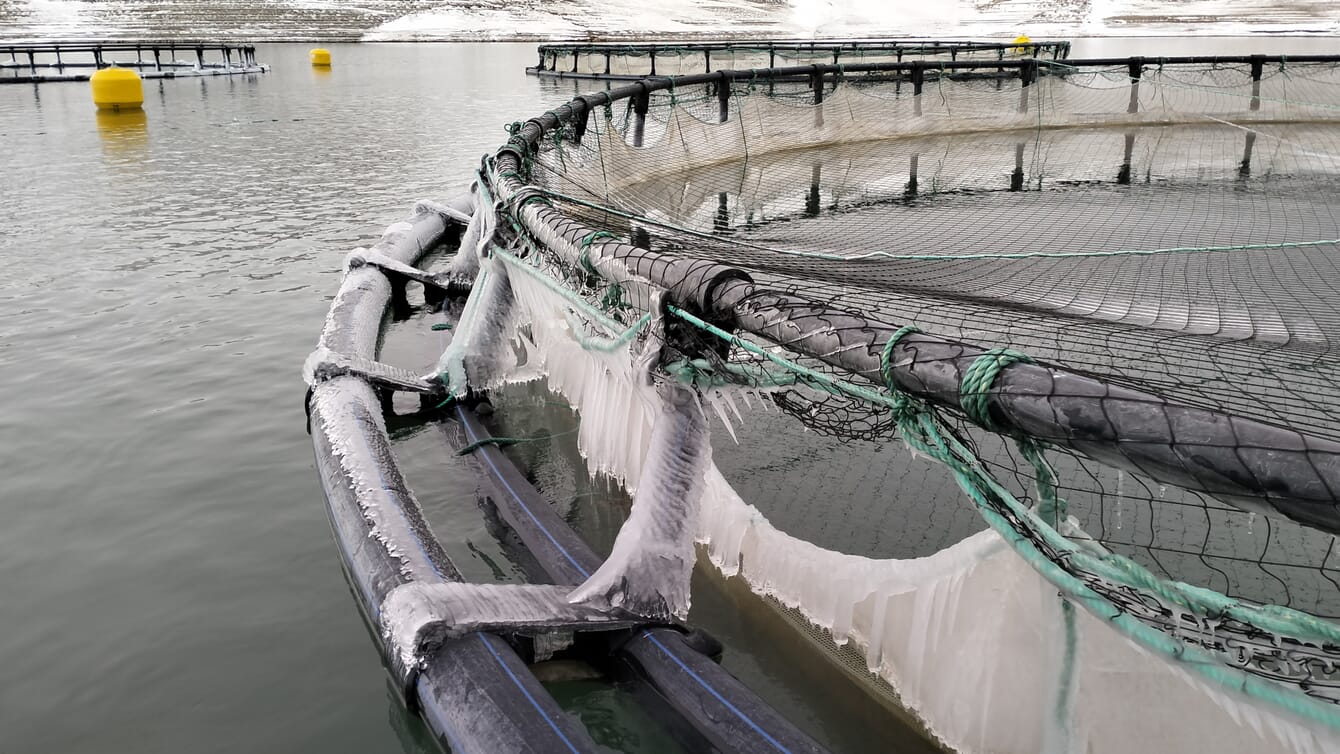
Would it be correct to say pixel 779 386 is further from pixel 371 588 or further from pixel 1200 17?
pixel 1200 17

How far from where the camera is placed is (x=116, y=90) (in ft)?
75.5

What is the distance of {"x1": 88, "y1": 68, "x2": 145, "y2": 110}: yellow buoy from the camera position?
74.9ft

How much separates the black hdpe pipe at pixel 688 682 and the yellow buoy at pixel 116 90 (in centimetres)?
2415

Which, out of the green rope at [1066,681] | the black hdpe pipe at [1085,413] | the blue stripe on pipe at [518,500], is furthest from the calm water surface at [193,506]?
the black hdpe pipe at [1085,413]

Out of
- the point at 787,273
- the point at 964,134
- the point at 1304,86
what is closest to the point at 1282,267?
the point at 787,273

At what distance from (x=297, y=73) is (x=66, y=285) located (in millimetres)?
Result: 34393

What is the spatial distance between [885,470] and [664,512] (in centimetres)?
204

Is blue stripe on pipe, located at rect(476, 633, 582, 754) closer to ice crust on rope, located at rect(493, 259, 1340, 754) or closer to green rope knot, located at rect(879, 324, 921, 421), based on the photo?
ice crust on rope, located at rect(493, 259, 1340, 754)

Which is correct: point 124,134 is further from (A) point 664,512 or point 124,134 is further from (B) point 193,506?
(A) point 664,512

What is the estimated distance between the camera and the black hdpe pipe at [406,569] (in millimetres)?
2859

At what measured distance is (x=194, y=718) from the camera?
3557 millimetres

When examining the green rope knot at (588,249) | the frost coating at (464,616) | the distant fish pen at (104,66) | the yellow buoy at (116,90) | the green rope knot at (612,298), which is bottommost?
the frost coating at (464,616)

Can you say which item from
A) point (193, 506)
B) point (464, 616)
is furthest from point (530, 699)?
point (193, 506)

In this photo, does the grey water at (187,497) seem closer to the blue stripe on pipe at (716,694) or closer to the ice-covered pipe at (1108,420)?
the blue stripe on pipe at (716,694)
